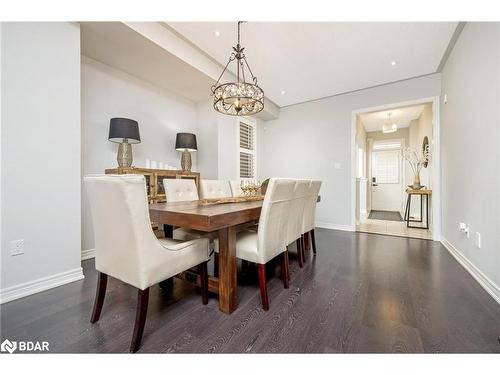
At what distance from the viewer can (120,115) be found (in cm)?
280

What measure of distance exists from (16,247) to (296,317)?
2.11 m

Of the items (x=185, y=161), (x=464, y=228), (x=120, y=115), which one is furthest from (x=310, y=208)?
(x=120, y=115)

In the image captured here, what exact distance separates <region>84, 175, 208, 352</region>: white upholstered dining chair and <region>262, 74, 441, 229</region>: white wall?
136 inches

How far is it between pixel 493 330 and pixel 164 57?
359 centimetres

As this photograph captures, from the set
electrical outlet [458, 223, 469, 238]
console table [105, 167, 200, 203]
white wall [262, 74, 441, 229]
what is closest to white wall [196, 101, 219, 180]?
console table [105, 167, 200, 203]

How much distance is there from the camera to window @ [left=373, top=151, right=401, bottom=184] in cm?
611

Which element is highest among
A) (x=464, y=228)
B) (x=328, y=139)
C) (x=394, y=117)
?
(x=394, y=117)

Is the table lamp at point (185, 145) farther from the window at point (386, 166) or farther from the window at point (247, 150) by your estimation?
the window at point (386, 166)

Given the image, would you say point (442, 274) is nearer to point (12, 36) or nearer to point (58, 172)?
point (58, 172)

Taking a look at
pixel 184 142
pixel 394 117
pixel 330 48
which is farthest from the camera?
pixel 394 117

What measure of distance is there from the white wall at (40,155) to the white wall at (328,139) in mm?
3634

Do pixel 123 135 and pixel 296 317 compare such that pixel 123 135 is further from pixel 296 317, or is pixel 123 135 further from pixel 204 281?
pixel 296 317

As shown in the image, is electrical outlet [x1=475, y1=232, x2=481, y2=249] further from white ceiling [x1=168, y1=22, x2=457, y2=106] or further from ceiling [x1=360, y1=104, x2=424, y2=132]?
ceiling [x1=360, y1=104, x2=424, y2=132]

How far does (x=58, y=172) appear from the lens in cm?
179
